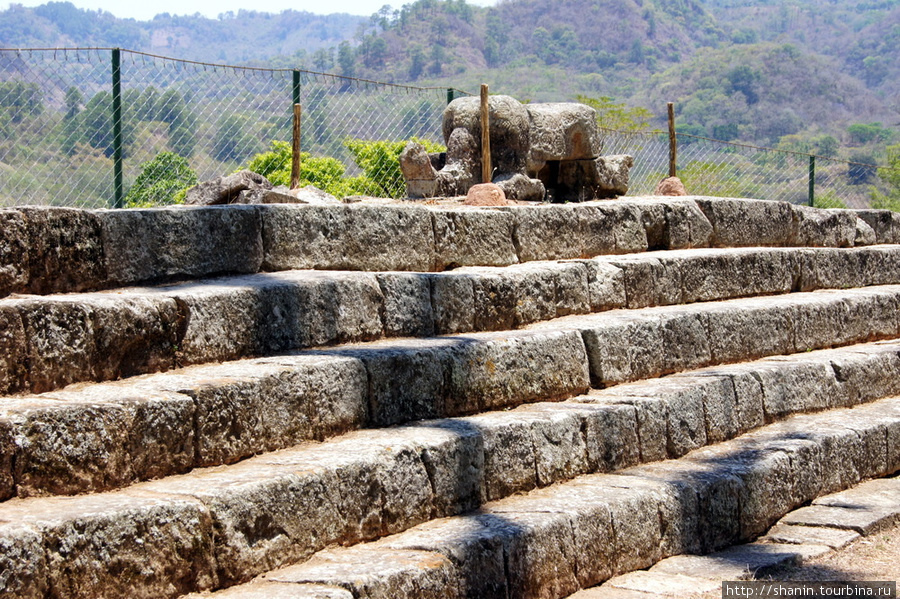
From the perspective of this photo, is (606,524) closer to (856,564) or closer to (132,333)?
(856,564)

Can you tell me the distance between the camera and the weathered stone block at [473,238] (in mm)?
6457

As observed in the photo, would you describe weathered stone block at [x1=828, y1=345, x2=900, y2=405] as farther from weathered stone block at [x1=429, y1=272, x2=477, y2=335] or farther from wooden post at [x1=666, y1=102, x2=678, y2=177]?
wooden post at [x1=666, y1=102, x2=678, y2=177]

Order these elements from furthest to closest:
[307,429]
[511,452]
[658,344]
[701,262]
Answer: [701,262], [658,344], [511,452], [307,429]

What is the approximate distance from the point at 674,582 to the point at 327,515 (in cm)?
177

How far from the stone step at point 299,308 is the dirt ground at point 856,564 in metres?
2.23

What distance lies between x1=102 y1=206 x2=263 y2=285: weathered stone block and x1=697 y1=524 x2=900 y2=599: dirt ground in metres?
2.96

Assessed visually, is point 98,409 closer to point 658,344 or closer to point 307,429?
point 307,429

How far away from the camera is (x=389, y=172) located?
1048 cm

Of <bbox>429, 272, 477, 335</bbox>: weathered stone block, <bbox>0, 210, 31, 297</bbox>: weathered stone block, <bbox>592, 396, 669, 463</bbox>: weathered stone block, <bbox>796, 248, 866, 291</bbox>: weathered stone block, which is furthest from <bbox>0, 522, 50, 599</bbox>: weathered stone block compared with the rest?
<bbox>796, 248, 866, 291</bbox>: weathered stone block

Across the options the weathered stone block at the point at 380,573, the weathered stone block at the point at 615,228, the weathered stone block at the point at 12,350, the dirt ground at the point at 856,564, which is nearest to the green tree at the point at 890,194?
the weathered stone block at the point at 615,228


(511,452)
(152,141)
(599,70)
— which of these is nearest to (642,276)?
(511,452)

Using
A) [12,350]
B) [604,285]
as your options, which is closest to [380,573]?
[12,350]

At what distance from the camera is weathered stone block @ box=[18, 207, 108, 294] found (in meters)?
4.27

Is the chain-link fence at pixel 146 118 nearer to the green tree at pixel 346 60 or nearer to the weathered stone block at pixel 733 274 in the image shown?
the weathered stone block at pixel 733 274
